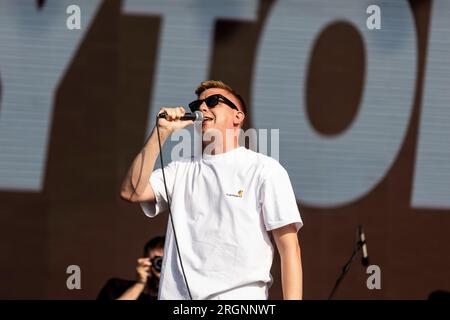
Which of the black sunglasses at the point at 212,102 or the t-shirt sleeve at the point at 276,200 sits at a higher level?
the black sunglasses at the point at 212,102

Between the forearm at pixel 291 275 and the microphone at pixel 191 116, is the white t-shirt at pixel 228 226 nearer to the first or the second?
the forearm at pixel 291 275

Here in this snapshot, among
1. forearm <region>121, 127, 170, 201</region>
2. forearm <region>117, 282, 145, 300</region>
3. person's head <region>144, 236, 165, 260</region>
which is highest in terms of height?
forearm <region>121, 127, 170, 201</region>

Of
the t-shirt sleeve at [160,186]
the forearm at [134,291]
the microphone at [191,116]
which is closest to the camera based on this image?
the microphone at [191,116]

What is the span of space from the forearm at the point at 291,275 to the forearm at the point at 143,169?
0.67m

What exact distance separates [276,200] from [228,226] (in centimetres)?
22

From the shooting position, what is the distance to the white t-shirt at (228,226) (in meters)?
4.27

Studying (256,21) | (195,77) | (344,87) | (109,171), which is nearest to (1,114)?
(109,171)

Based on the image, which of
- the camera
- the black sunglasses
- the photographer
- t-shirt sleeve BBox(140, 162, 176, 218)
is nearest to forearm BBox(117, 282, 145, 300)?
the photographer

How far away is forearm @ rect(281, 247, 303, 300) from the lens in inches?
169

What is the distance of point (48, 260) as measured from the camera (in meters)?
8.48

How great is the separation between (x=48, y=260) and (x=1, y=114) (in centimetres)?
124

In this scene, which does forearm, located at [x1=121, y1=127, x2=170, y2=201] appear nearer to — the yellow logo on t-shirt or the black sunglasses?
the black sunglasses

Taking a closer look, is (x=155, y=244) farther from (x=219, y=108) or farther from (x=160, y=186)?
(x=219, y=108)

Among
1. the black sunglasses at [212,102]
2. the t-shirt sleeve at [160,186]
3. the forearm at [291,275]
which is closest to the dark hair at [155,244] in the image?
the t-shirt sleeve at [160,186]
